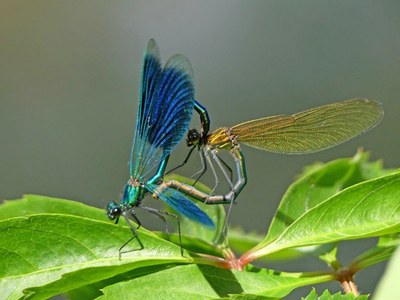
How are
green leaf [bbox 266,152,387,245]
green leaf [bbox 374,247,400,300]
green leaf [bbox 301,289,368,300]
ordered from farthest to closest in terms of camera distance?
green leaf [bbox 266,152,387,245] < green leaf [bbox 301,289,368,300] < green leaf [bbox 374,247,400,300]

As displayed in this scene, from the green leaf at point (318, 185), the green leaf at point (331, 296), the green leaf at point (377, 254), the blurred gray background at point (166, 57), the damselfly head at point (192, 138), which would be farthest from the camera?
the blurred gray background at point (166, 57)

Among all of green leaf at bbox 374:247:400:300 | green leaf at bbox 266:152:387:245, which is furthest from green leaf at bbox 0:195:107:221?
green leaf at bbox 374:247:400:300

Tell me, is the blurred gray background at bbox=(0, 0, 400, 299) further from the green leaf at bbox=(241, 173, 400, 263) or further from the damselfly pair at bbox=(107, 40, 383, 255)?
the green leaf at bbox=(241, 173, 400, 263)

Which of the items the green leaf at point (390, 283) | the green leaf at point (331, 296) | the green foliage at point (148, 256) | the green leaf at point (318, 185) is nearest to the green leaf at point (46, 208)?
the green foliage at point (148, 256)

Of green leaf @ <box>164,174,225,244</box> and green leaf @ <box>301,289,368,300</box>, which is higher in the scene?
green leaf @ <box>164,174,225,244</box>

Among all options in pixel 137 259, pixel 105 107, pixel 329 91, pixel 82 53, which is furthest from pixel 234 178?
pixel 82 53

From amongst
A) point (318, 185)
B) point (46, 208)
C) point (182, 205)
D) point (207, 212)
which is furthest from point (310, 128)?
point (46, 208)

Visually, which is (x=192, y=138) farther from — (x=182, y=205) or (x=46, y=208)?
(x=46, y=208)

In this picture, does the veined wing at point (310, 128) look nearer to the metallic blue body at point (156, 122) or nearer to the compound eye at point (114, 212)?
the metallic blue body at point (156, 122)
